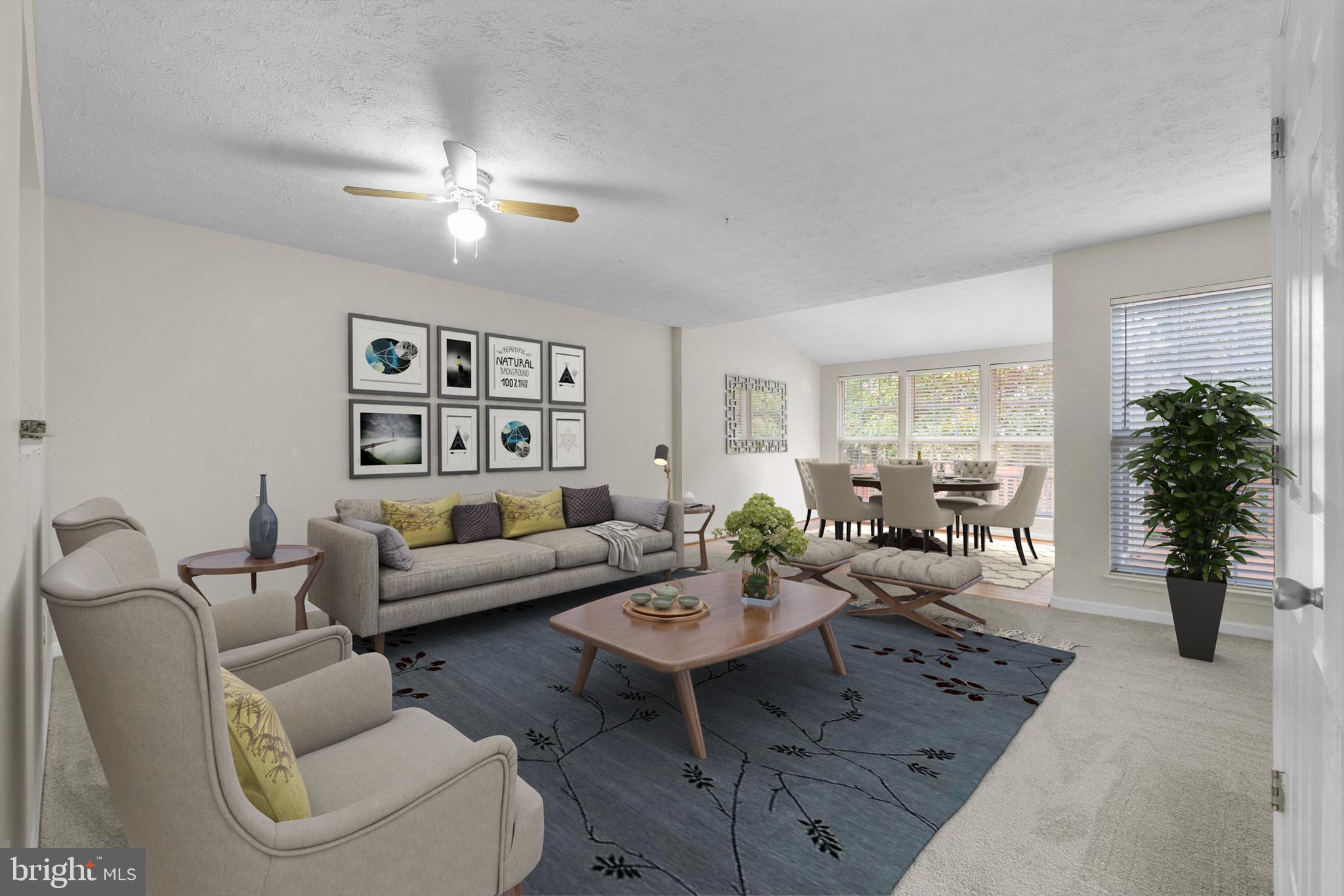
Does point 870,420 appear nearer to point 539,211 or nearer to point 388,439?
point 388,439

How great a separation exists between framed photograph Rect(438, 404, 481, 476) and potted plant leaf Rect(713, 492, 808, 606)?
9.31 feet

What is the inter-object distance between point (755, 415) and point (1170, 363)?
15.3ft

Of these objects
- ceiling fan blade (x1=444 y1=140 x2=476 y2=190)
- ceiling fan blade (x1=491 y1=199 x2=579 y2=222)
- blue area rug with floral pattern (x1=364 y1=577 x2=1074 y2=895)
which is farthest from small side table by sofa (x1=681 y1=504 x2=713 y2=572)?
ceiling fan blade (x1=444 y1=140 x2=476 y2=190)

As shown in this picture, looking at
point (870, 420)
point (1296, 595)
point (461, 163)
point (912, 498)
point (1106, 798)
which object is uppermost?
point (461, 163)

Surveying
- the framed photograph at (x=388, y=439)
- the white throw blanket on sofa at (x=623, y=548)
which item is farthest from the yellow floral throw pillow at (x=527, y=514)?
the framed photograph at (x=388, y=439)

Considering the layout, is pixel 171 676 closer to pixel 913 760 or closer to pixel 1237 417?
pixel 913 760

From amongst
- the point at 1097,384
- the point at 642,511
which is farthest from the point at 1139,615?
the point at 642,511

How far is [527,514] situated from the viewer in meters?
4.70

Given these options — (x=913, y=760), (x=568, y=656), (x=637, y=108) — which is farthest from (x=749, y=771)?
(x=637, y=108)

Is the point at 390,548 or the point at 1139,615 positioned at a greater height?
the point at 390,548

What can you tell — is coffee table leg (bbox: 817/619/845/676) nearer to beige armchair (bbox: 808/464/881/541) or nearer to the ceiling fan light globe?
the ceiling fan light globe

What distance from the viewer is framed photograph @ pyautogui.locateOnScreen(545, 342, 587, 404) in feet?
18.4

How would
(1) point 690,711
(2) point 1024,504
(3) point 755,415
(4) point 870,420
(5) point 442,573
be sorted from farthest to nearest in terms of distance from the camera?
(4) point 870,420
(3) point 755,415
(2) point 1024,504
(5) point 442,573
(1) point 690,711

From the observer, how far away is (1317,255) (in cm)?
A: 92
